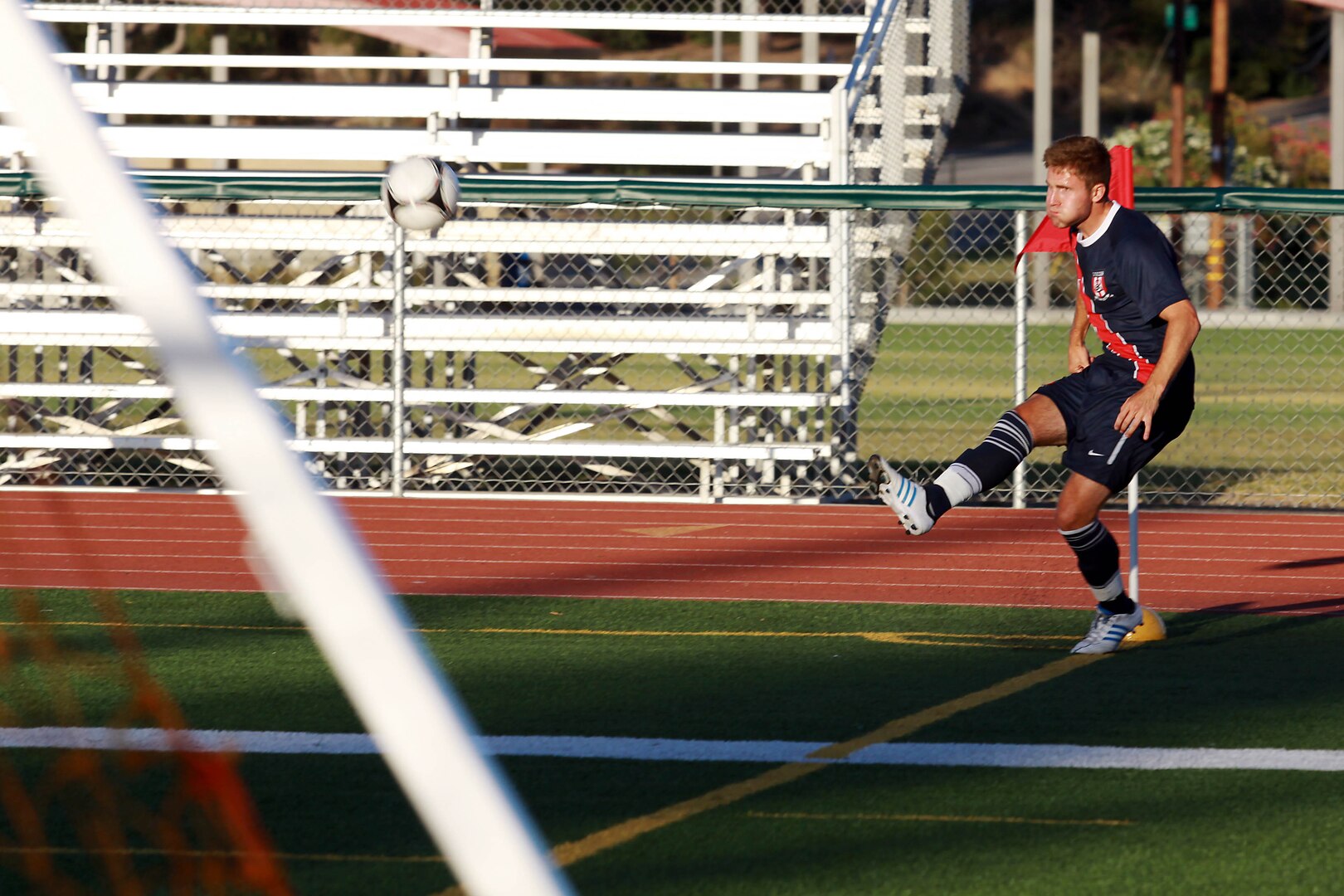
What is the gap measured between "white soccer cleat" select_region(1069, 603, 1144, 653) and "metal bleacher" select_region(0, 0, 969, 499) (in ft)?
13.3

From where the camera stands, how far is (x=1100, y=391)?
6316 millimetres

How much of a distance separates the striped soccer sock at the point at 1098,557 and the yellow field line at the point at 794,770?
10.9 inches

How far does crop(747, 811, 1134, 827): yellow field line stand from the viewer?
4641 mm

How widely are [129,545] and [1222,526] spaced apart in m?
6.02

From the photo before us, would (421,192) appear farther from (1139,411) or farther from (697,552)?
(1139,411)

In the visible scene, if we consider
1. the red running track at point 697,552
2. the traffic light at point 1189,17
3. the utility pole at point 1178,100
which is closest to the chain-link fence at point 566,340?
the red running track at point 697,552

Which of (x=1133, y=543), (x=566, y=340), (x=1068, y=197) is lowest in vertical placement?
(x=1133, y=543)

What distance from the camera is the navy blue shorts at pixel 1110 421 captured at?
6.20 metres

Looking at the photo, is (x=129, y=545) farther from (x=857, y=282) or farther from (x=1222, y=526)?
(x=1222, y=526)

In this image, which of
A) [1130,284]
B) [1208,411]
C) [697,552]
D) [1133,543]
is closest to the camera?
[1130,284]

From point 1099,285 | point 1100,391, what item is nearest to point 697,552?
point 1100,391

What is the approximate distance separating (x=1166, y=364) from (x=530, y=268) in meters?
7.59

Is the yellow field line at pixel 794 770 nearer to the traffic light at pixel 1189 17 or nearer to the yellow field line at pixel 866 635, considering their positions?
the yellow field line at pixel 866 635

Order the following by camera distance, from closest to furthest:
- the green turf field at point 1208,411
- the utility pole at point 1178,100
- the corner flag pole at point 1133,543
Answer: the corner flag pole at point 1133,543, the green turf field at point 1208,411, the utility pole at point 1178,100
